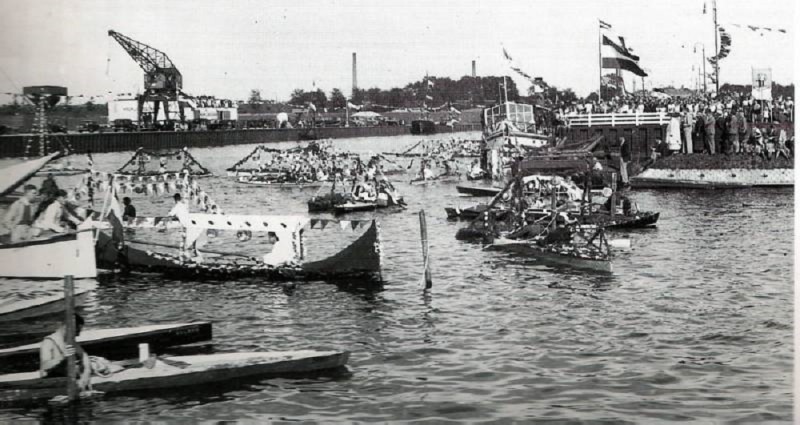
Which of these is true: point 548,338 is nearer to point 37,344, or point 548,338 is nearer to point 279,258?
point 279,258

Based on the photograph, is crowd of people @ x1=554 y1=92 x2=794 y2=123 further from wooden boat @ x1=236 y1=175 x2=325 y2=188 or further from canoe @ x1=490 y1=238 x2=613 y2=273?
wooden boat @ x1=236 y1=175 x2=325 y2=188

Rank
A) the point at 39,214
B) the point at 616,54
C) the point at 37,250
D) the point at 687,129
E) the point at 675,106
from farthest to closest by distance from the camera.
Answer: the point at 687,129 → the point at 675,106 → the point at 616,54 → the point at 39,214 → the point at 37,250

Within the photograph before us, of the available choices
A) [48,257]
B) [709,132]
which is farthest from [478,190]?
[48,257]

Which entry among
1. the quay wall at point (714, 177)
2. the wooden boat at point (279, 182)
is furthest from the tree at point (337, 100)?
the wooden boat at point (279, 182)

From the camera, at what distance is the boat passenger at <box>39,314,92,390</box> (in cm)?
708

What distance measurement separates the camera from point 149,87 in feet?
32.9

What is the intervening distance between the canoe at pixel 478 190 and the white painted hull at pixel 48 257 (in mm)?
13697

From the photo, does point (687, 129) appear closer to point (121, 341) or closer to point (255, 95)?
point (255, 95)

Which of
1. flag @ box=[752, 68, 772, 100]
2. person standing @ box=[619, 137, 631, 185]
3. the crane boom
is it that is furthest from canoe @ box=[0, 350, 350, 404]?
person standing @ box=[619, 137, 631, 185]

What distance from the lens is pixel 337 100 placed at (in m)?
13.8

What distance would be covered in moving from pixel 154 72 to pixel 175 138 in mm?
7096

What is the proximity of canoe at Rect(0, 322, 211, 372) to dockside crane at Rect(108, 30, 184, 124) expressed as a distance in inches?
94.5

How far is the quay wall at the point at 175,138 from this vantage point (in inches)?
324

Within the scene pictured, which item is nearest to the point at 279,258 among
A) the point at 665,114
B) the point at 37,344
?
the point at 37,344
